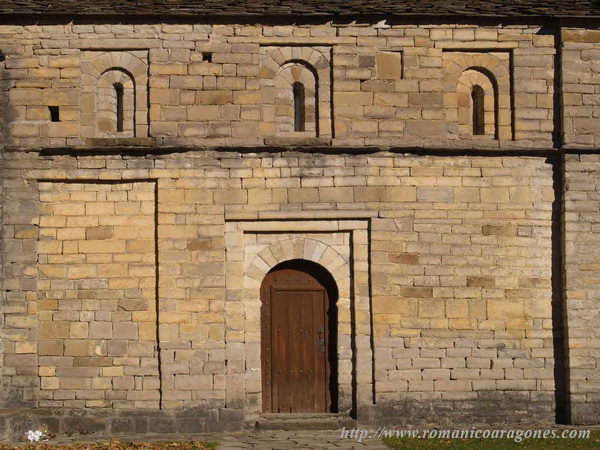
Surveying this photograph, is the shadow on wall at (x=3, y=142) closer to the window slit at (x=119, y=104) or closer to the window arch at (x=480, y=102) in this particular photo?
the window slit at (x=119, y=104)

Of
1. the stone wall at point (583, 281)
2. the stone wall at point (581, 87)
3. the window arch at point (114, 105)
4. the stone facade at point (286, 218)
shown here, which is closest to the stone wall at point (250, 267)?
the stone facade at point (286, 218)

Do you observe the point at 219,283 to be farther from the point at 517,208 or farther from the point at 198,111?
the point at 517,208

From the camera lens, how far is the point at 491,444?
11.3 meters

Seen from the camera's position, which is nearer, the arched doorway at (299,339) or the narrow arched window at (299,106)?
the arched doorway at (299,339)

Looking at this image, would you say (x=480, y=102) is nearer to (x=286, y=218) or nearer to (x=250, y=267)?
(x=286, y=218)

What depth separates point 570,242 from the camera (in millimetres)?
12617

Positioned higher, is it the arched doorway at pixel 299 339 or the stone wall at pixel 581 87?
the stone wall at pixel 581 87

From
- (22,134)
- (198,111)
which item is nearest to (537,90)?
(198,111)

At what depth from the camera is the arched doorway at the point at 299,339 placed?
12680mm

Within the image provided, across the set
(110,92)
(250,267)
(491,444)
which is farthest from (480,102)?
(110,92)

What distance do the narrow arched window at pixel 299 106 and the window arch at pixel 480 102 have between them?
2.25m

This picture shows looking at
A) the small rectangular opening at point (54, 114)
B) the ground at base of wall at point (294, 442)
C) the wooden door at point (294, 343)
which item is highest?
the small rectangular opening at point (54, 114)

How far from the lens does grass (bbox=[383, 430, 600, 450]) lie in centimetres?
Result: 1105

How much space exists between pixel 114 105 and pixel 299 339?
4.25 m
